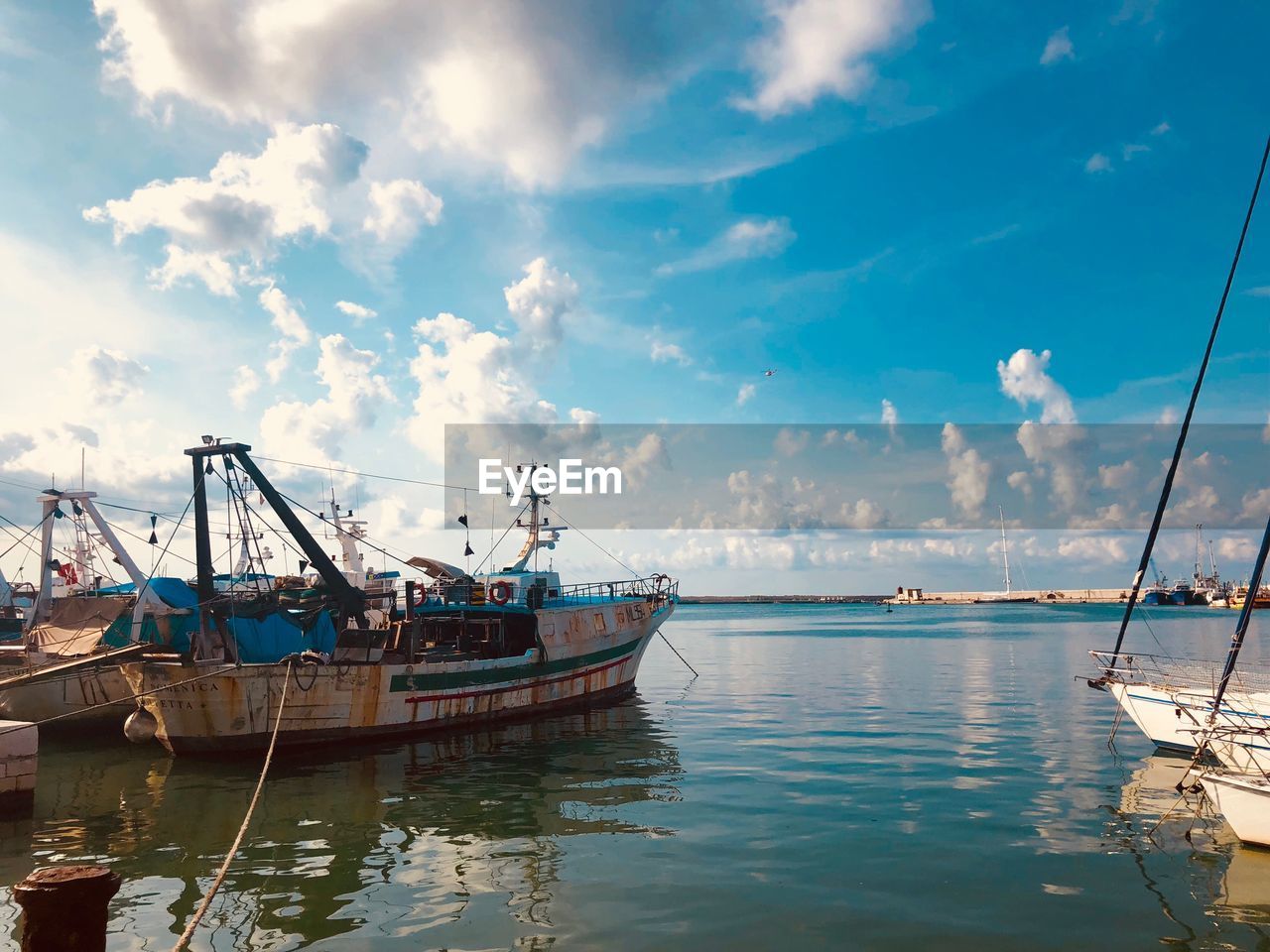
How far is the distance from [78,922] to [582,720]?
26397mm

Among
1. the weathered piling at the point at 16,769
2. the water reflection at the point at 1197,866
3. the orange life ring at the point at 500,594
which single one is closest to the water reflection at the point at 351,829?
the weathered piling at the point at 16,769

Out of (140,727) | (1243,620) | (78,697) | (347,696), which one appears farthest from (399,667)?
(1243,620)

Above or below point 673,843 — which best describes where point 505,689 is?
above

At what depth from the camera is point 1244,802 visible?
535 inches

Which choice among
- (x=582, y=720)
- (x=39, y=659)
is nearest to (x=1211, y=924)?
(x=582, y=720)

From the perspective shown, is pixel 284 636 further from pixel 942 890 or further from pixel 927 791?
pixel 942 890

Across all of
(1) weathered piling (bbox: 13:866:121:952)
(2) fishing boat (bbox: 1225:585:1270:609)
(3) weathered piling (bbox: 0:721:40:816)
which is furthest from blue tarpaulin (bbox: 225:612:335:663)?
(2) fishing boat (bbox: 1225:585:1270:609)

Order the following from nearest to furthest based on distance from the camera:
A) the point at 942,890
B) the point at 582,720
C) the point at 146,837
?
the point at 942,890
the point at 146,837
the point at 582,720

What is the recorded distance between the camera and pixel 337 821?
16781mm

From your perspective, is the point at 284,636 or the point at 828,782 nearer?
the point at 828,782

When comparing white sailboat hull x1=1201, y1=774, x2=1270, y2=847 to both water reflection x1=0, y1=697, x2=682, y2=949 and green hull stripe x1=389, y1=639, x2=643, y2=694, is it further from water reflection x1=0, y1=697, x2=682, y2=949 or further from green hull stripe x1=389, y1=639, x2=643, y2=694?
green hull stripe x1=389, y1=639, x2=643, y2=694

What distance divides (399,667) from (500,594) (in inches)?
244

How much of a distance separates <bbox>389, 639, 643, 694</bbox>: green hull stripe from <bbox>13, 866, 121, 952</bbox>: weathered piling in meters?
21.0

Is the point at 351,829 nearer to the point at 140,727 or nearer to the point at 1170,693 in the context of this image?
the point at 140,727
